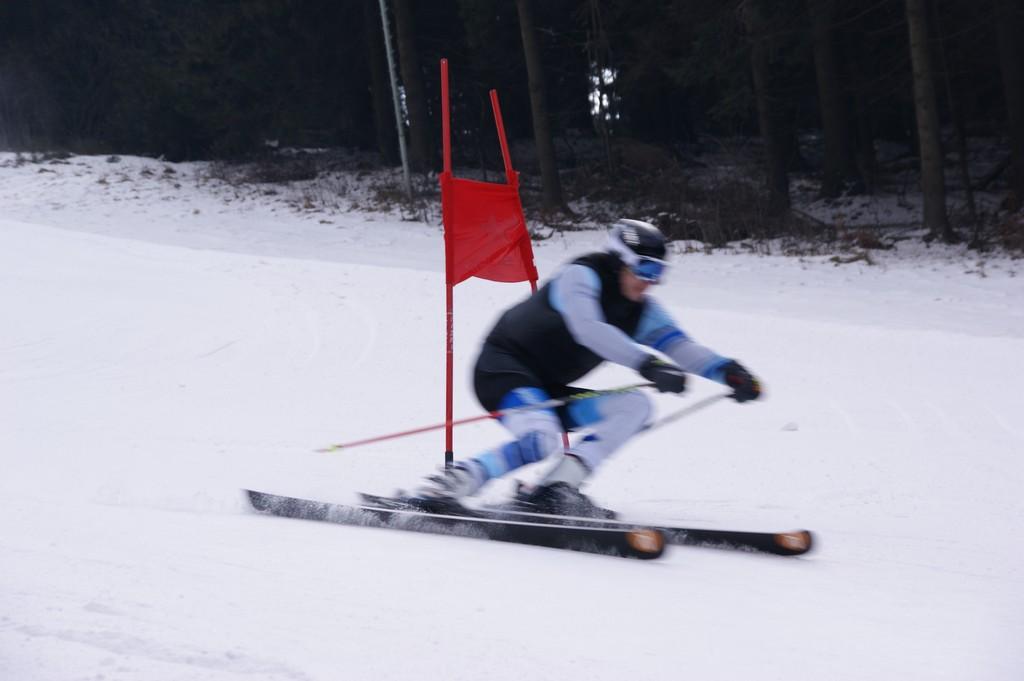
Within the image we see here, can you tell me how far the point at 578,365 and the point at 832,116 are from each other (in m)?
16.8

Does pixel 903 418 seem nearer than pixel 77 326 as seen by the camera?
Yes

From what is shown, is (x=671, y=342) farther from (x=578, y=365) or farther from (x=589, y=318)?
(x=589, y=318)

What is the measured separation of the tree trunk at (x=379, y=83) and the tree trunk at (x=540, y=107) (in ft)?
22.9

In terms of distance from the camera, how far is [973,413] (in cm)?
700

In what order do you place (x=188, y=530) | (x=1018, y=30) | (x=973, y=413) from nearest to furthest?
(x=188, y=530), (x=973, y=413), (x=1018, y=30)

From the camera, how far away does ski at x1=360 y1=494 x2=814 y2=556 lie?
14.2 ft

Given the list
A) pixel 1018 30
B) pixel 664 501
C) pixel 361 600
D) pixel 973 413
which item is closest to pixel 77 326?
pixel 664 501

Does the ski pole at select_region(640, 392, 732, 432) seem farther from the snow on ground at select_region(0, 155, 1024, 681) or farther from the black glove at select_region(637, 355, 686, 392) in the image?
the snow on ground at select_region(0, 155, 1024, 681)

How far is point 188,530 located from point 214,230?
14196 millimetres

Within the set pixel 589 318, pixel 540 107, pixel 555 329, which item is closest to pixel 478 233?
pixel 555 329

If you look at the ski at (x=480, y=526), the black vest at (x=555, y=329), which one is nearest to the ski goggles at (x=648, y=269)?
the black vest at (x=555, y=329)

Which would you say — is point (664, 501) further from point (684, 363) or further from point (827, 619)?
point (827, 619)

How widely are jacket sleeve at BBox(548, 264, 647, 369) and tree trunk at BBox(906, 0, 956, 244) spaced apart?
1142cm

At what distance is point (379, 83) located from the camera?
24531 mm
